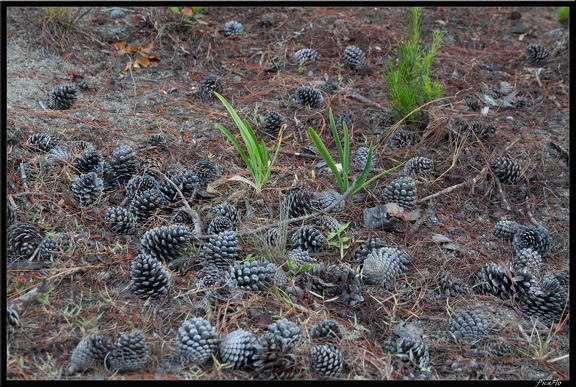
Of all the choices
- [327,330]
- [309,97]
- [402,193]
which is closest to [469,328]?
[327,330]

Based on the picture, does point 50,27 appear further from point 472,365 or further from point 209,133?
point 472,365

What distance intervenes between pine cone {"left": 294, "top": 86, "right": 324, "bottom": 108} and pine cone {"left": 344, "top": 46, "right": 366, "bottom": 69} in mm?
549

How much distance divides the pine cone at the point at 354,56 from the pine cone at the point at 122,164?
1.83 metres

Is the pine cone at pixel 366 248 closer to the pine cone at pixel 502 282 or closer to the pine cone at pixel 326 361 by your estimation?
the pine cone at pixel 502 282

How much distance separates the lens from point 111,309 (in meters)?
2.35

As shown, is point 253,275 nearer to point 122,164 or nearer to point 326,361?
point 326,361

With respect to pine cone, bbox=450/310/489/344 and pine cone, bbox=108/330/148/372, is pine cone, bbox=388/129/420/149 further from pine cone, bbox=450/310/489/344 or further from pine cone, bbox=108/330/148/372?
pine cone, bbox=108/330/148/372

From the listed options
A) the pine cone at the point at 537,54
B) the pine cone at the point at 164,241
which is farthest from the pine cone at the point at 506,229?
the pine cone at the point at 537,54

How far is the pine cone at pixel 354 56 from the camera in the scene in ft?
13.9

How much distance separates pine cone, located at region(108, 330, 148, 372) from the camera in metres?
2.09

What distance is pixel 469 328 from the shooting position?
7.74ft

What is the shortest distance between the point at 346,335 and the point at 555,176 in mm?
1838

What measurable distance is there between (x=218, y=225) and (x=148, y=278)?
1.60 ft

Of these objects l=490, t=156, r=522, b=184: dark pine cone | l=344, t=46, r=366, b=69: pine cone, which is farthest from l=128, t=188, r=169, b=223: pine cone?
l=344, t=46, r=366, b=69: pine cone
